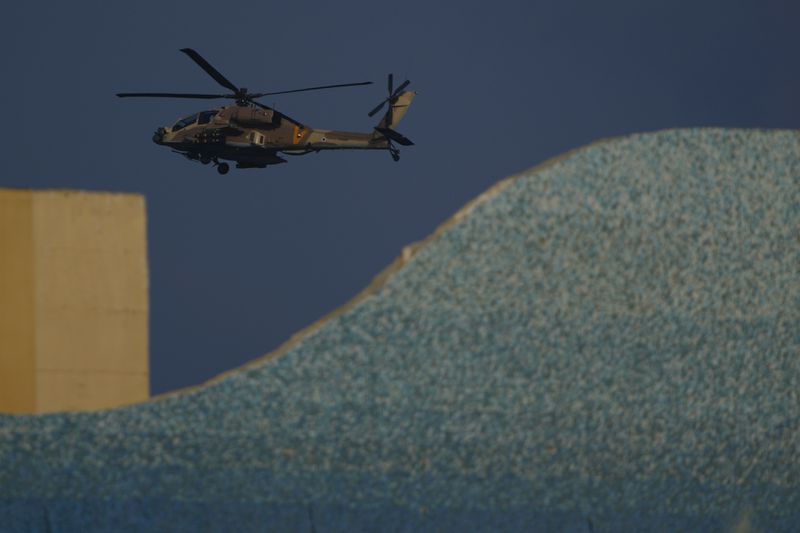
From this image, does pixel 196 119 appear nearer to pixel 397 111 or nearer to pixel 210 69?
pixel 210 69

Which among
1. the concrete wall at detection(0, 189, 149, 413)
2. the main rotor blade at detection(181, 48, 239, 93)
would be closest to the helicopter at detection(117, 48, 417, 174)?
the main rotor blade at detection(181, 48, 239, 93)

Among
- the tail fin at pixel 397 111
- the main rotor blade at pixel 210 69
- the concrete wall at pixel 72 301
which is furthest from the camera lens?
the tail fin at pixel 397 111

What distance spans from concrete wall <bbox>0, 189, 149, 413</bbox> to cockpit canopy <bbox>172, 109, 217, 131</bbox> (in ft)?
66.7

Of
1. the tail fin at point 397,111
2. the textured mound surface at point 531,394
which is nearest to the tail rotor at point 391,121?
the tail fin at point 397,111

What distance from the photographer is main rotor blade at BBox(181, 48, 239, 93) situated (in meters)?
29.2

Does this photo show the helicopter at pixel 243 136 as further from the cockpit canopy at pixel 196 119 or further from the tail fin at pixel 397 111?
the tail fin at pixel 397 111

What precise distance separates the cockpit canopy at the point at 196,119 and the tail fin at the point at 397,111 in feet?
23.7

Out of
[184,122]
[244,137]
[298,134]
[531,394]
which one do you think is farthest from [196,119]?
[531,394]

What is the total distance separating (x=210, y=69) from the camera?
99.7ft

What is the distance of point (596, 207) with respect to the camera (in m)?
10.5

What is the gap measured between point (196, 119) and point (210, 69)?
4.04 feet

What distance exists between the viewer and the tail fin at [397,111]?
121ft

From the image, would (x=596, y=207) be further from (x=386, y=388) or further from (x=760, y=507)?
(x=760, y=507)

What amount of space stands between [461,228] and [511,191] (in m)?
0.50
